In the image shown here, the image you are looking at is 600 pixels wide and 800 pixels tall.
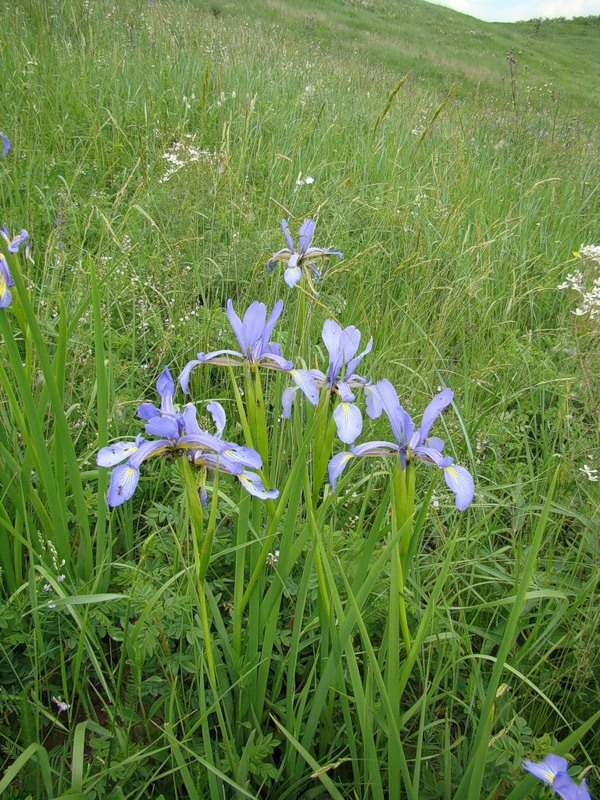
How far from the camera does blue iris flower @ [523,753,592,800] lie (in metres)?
0.87

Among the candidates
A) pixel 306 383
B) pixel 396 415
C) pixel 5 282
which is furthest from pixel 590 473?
pixel 5 282

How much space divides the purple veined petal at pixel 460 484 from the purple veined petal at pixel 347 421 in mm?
203

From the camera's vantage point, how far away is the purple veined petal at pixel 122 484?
0.92m

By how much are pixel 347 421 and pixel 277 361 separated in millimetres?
204

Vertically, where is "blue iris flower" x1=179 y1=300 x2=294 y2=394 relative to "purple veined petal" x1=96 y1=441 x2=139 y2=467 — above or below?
above

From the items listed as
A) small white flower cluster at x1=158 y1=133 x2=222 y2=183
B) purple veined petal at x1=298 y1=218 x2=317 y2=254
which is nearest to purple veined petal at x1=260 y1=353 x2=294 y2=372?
purple veined petal at x1=298 y1=218 x2=317 y2=254

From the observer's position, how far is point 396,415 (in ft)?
3.79

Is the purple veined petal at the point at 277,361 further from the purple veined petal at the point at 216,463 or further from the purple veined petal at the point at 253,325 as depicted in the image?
the purple veined petal at the point at 216,463

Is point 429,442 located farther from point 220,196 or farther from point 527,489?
point 220,196

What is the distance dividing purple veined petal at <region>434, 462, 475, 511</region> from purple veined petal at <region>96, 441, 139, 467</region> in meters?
0.61

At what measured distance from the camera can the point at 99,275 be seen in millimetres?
2350

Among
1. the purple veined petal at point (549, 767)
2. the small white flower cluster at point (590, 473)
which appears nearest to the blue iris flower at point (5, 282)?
the purple veined petal at point (549, 767)

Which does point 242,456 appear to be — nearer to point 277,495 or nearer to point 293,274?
point 277,495

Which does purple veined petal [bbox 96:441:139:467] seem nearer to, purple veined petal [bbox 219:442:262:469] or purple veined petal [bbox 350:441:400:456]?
purple veined petal [bbox 219:442:262:469]
